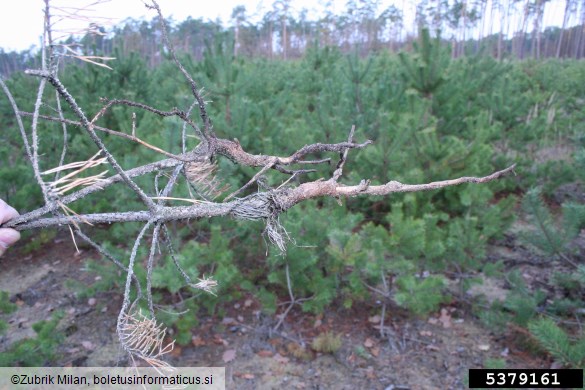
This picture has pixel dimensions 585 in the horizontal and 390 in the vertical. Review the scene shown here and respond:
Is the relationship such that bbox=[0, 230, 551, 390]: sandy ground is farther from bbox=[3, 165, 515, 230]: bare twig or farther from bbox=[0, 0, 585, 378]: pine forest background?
bbox=[3, 165, 515, 230]: bare twig

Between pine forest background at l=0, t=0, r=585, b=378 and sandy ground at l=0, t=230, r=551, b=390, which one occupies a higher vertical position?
pine forest background at l=0, t=0, r=585, b=378

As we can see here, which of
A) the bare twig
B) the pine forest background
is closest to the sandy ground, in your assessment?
the pine forest background

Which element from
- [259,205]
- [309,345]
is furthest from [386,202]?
[259,205]

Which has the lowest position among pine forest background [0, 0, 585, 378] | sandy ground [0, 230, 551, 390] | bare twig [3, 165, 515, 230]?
sandy ground [0, 230, 551, 390]

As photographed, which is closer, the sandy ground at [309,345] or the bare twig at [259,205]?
the bare twig at [259,205]

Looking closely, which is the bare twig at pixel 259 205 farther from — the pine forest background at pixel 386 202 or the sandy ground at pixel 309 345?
the sandy ground at pixel 309 345

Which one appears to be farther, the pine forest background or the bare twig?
the pine forest background

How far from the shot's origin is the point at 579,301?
3107mm

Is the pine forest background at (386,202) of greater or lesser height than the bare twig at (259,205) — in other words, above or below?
below

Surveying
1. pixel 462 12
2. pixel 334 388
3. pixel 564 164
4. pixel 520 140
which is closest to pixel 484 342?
pixel 334 388

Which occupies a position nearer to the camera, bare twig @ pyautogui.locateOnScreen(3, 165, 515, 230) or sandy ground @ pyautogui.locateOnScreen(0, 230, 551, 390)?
bare twig @ pyautogui.locateOnScreen(3, 165, 515, 230)

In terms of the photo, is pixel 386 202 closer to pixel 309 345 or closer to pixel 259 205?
pixel 309 345

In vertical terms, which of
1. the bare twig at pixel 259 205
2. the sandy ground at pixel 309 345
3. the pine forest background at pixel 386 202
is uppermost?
the bare twig at pixel 259 205

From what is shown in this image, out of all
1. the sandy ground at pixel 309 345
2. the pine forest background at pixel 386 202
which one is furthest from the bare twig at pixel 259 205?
the sandy ground at pixel 309 345
